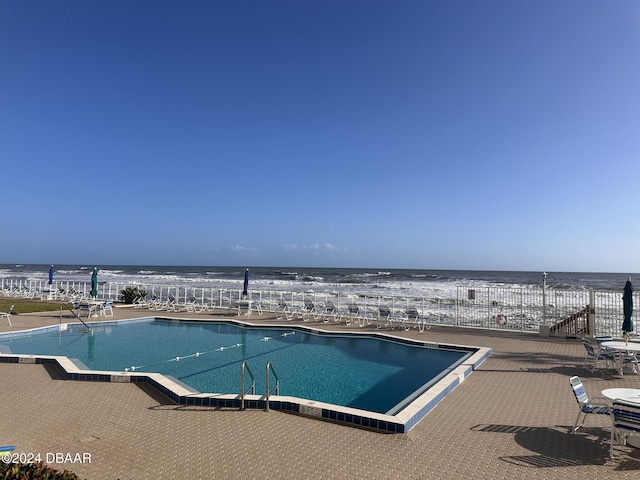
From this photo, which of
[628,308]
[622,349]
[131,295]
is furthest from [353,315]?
[131,295]

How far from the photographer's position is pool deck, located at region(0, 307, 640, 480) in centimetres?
345

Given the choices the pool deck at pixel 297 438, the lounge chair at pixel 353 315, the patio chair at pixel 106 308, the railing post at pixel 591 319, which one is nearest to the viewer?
the pool deck at pixel 297 438

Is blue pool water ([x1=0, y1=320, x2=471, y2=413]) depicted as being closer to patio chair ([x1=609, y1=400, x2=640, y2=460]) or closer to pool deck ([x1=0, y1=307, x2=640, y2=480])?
pool deck ([x1=0, y1=307, x2=640, y2=480])

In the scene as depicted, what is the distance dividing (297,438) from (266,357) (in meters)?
4.68

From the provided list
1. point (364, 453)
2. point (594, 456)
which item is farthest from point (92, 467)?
point (594, 456)

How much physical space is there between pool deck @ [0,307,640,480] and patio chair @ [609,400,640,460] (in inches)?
7.0

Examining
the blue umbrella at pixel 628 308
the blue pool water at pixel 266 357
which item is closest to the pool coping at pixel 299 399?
the blue pool water at pixel 266 357

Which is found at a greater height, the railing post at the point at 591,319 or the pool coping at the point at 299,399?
the railing post at the point at 591,319

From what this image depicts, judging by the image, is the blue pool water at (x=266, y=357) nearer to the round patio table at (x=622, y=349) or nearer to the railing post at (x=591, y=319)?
the round patio table at (x=622, y=349)

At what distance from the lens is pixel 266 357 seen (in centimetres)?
869

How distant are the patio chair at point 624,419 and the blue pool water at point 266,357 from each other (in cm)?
253

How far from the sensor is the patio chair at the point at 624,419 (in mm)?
3684

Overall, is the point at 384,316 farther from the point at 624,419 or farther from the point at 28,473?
the point at 28,473

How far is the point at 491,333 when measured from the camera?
11.1m
